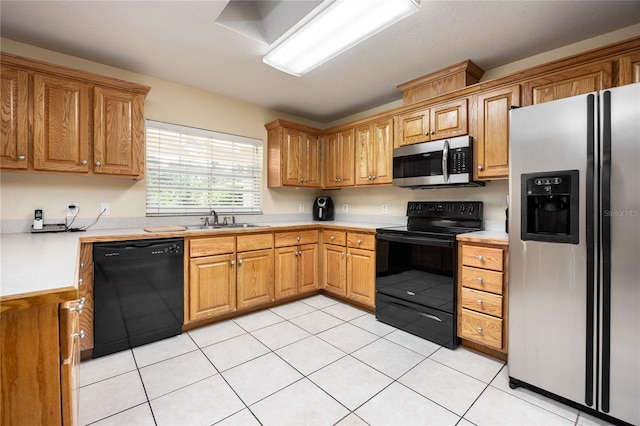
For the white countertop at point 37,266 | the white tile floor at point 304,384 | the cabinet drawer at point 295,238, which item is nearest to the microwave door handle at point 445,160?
the white tile floor at point 304,384

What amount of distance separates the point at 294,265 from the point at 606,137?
2838 mm

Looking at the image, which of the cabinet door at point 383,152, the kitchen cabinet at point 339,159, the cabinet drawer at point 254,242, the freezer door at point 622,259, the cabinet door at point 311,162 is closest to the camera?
the freezer door at point 622,259

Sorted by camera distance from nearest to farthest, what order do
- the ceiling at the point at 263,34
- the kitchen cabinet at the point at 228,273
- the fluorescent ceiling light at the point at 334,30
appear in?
the fluorescent ceiling light at the point at 334,30 → the ceiling at the point at 263,34 → the kitchen cabinet at the point at 228,273

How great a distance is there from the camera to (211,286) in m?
2.85

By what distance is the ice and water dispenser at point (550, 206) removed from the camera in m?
1.70

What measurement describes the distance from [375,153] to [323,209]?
1158 mm

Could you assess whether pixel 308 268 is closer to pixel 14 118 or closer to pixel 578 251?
pixel 578 251

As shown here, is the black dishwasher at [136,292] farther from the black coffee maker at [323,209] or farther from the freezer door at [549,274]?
the freezer door at [549,274]

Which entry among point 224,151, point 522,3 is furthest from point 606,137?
point 224,151

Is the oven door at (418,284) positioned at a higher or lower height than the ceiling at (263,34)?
lower

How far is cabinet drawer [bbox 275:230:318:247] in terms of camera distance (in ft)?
11.1

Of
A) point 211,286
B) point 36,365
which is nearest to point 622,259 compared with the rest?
point 36,365

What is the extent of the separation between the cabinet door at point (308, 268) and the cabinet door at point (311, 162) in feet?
2.98

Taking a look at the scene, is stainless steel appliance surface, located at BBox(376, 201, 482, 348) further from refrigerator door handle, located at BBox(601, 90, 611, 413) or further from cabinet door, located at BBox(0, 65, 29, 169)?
cabinet door, located at BBox(0, 65, 29, 169)
